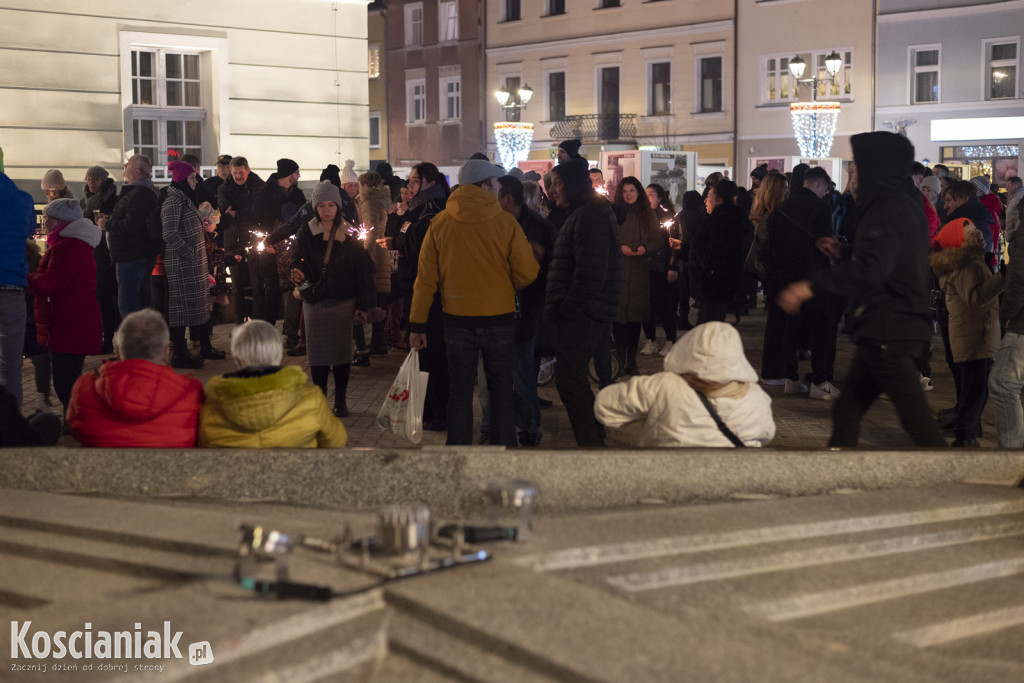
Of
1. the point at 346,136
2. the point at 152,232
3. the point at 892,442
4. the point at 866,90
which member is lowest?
the point at 892,442

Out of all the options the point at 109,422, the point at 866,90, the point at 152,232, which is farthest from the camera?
the point at 866,90

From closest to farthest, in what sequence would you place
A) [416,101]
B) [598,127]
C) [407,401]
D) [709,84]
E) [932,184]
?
[407,401] < [932,184] < [709,84] < [598,127] < [416,101]

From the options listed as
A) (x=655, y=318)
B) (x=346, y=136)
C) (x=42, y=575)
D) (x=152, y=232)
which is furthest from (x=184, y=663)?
(x=346, y=136)

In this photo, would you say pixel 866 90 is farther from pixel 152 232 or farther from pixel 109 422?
pixel 109 422

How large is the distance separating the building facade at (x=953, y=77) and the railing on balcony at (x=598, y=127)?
10324mm

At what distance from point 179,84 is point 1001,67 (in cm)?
2777

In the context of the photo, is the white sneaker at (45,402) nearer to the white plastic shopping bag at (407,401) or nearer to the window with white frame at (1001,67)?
the white plastic shopping bag at (407,401)

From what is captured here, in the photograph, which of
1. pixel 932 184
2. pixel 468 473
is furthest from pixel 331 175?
pixel 468 473

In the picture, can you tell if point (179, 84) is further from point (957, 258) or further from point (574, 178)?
point (957, 258)

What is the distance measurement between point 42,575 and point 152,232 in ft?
27.3

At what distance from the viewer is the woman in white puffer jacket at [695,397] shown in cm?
545

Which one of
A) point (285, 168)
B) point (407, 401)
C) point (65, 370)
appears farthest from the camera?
point (285, 168)

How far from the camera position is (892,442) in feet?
29.2

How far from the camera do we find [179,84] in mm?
16594
